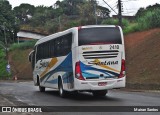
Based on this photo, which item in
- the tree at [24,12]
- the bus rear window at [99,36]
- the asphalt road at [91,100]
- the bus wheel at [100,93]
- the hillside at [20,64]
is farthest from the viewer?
the tree at [24,12]

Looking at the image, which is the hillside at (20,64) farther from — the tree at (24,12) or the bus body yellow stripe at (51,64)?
the tree at (24,12)

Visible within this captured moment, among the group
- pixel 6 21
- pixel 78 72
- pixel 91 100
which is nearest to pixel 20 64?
pixel 6 21

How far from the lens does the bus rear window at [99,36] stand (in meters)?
20.2

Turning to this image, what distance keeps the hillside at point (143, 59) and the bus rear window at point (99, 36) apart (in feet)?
30.3

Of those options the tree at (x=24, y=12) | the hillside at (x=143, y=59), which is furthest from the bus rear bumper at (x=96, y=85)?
the tree at (x=24, y=12)

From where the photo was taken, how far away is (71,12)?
12900 centimetres

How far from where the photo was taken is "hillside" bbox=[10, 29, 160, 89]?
1229 inches

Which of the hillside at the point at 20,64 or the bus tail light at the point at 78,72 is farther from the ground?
the bus tail light at the point at 78,72

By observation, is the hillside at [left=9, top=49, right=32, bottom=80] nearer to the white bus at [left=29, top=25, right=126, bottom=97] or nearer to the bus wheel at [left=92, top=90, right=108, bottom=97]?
the bus wheel at [left=92, top=90, right=108, bottom=97]

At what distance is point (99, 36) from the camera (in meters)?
20.4

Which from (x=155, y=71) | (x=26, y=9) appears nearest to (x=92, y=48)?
(x=155, y=71)

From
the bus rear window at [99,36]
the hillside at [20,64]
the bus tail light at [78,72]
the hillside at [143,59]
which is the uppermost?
the bus rear window at [99,36]

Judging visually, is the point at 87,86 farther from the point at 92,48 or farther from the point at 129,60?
the point at 129,60

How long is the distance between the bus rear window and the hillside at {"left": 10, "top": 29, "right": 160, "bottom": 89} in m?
9.23
